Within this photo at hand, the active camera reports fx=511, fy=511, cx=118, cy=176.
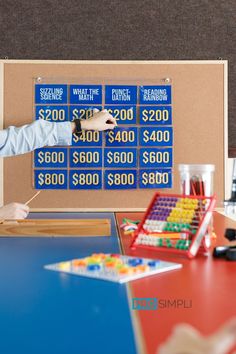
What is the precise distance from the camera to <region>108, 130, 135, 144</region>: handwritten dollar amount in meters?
2.54

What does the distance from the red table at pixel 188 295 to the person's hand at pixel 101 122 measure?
1249mm

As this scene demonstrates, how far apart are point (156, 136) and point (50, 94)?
571 mm

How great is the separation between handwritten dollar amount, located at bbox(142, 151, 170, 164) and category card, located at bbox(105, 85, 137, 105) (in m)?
0.28

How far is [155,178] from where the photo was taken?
2.56 m

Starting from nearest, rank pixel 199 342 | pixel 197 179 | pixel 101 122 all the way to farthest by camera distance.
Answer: pixel 199 342 → pixel 197 179 → pixel 101 122

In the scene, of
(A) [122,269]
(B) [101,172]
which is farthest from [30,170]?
(A) [122,269]

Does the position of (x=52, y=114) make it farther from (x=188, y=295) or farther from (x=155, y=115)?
(x=188, y=295)

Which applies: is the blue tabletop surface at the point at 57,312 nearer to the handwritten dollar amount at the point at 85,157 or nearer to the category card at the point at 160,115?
the handwritten dollar amount at the point at 85,157

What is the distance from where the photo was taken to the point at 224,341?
1.01 ft

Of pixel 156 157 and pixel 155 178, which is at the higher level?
pixel 156 157

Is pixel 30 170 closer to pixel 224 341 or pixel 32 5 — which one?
pixel 32 5

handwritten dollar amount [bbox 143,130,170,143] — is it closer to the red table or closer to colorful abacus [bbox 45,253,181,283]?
the red table

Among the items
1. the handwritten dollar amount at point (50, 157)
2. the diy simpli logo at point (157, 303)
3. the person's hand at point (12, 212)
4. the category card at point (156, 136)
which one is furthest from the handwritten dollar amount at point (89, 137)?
the diy simpli logo at point (157, 303)

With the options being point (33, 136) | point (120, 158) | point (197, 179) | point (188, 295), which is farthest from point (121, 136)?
point (188, 295)
